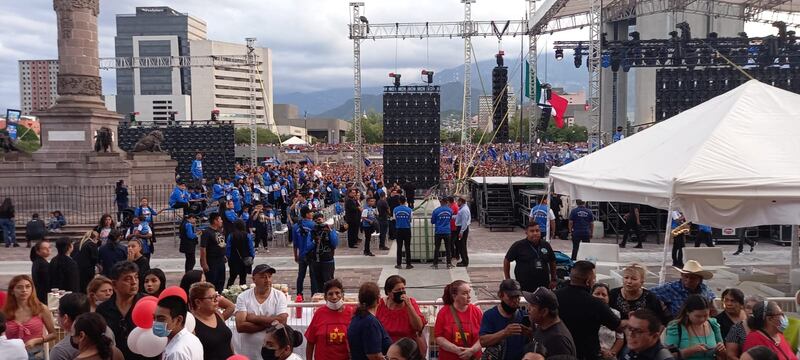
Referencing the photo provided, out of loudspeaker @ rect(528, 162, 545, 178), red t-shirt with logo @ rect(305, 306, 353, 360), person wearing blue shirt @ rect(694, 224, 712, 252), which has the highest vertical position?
loudspeaker @ rect(528, 162, 545, 178)

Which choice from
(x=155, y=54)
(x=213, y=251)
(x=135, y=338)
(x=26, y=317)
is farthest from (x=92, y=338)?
(x=155, y=54)

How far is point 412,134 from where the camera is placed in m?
30.2

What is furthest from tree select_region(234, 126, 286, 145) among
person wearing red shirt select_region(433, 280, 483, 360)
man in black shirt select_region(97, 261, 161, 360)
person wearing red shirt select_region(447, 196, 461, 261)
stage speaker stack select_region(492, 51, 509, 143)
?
person wearing red shirt select_region(433, 280, 483, 360)

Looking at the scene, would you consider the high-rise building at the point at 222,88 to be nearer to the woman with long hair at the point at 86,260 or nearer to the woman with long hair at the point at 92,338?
the woman with long hair at the point at 86,260

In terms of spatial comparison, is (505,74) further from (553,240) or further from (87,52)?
(87,52)

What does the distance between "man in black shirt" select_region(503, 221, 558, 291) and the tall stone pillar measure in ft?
61.5

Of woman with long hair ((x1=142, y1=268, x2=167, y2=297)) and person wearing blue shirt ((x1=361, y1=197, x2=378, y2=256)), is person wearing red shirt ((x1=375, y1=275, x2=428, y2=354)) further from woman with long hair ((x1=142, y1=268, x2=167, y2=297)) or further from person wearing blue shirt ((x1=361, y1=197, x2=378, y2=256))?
person wearing blue shirt ((x1=361, y1=197, x2=378, y2=256))

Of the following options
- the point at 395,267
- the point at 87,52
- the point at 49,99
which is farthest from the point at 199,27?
the point at 395,267

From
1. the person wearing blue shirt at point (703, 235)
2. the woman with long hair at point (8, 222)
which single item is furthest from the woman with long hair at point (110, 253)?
the person wearing blue shirt at point (703, 235)

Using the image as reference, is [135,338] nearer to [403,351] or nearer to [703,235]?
[403,351]

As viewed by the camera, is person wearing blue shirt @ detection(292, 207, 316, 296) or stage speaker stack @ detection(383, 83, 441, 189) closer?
person wearing blue shirt @ detection(292, 207, 316, 296)

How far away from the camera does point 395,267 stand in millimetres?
13398

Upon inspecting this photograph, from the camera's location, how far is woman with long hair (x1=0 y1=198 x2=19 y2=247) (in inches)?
683

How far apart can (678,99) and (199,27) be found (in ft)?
555
